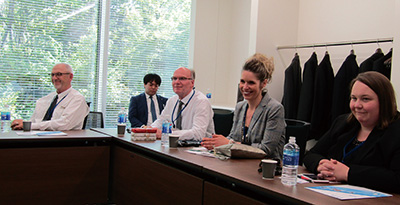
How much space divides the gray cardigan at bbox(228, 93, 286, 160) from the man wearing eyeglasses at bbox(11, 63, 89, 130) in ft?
6.65

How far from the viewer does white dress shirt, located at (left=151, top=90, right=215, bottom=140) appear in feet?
10.3

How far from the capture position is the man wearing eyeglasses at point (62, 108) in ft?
11.8

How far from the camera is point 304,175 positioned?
185 cm

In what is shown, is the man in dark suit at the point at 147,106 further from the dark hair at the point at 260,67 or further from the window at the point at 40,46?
the dark hair at the point at 260,67

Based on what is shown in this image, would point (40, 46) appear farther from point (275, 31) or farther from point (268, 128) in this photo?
point (268, 128)

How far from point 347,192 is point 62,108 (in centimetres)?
308

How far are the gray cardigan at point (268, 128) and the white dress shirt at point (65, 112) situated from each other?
202 cm

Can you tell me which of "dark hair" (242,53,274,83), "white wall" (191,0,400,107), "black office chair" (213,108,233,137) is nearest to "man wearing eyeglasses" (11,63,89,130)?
"black office chair" (213,108,233,137)

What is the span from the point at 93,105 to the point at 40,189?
8.30 ft

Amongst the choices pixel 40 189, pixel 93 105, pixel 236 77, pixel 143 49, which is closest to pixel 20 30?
pixel 93 105

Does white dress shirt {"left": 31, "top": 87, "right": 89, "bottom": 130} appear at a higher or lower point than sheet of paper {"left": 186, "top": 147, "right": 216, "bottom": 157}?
higher

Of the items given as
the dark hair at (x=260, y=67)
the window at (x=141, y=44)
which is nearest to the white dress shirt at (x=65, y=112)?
the window at (x=141, y=44)

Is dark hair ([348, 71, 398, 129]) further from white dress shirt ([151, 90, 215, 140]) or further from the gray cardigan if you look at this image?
white dress shirt ([151, 90, 215, 140])

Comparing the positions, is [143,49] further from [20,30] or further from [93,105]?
[20,30]
